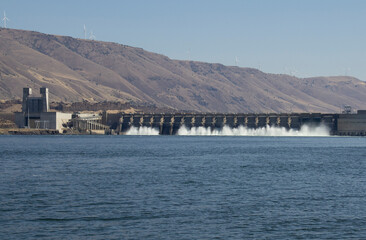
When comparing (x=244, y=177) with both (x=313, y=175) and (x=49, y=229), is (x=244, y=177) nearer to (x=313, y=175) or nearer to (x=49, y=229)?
(x=313, y=175)

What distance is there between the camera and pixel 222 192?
6294cm

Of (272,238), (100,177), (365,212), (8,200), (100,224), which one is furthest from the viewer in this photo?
(100,177)

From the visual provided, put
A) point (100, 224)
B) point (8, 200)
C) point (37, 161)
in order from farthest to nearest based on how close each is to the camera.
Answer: point (37, 161) → point (8, 200) → point (100, 224)

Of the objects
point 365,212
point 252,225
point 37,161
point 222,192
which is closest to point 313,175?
point 222,192

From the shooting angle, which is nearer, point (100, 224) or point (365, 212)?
point (100, 224)

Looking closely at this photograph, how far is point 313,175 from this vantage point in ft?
270

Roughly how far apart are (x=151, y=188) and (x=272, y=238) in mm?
25642

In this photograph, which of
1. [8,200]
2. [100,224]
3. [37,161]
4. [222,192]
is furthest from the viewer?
[37,161]

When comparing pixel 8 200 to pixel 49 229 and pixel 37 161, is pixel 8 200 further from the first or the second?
pixel 37 161

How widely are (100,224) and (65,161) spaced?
→ 6208 centimetres

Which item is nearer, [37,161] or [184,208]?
[184,208]

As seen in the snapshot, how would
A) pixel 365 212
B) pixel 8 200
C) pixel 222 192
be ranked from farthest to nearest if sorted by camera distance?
pixel 222 192, pixel 8 200, pixel 365 212

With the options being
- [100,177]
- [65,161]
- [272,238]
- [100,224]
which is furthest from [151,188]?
[65,161]

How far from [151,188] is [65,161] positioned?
4334 centimetres
